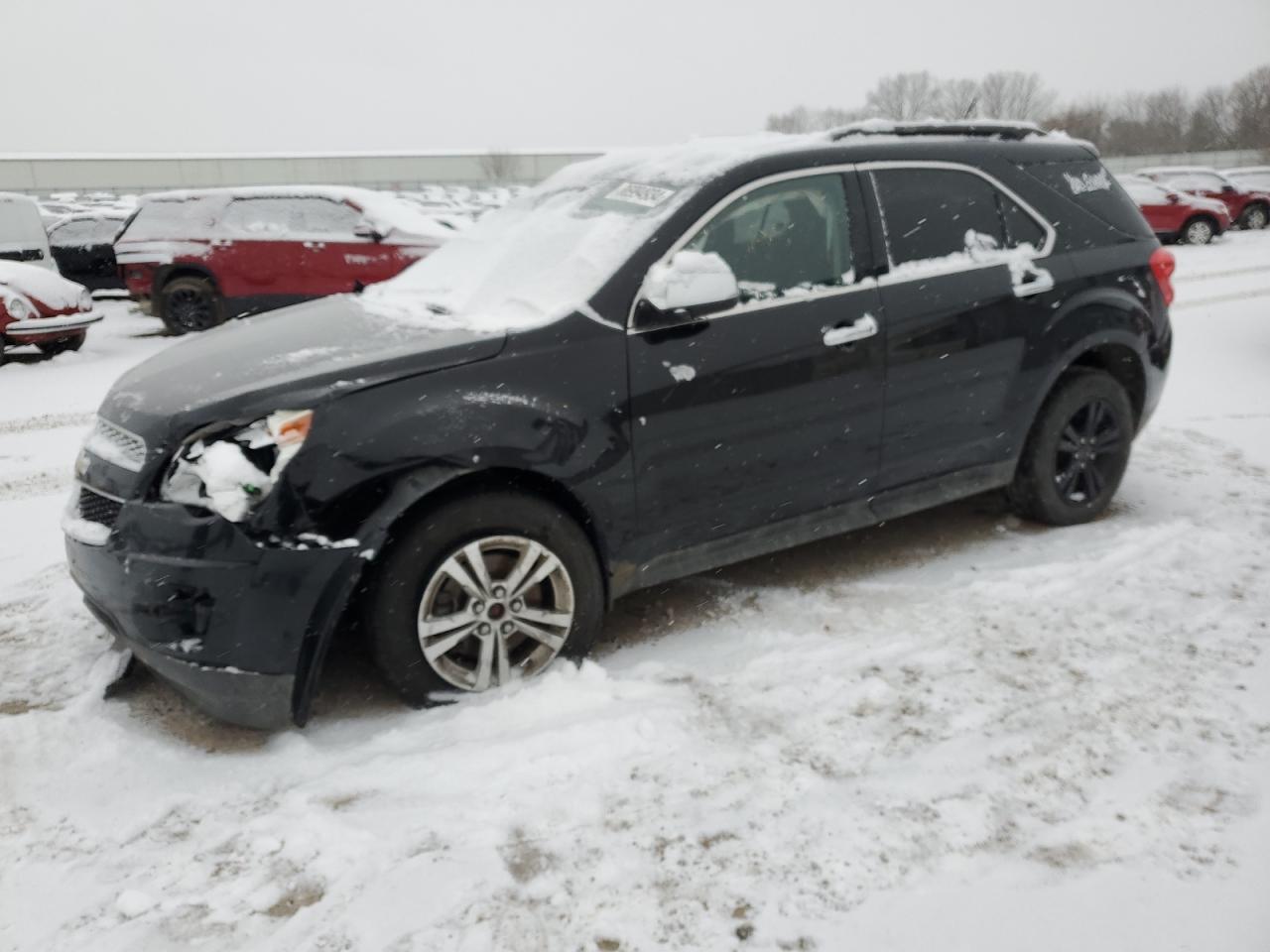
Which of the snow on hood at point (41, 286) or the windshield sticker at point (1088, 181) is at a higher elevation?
the windshield sticker at point (1088, 181)

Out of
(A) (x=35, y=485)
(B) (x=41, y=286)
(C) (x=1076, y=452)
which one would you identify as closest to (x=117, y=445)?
(A) (x=35, y=485)

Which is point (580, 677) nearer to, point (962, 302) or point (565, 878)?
point (565, 878)

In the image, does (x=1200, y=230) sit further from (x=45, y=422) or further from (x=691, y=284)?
(x=45, y=422)

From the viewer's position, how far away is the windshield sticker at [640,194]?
3.33 m

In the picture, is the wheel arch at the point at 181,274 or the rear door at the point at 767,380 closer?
the rear door at the point at 767,380

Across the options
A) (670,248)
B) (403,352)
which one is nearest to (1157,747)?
(670,248)

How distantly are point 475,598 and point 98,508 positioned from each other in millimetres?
1180

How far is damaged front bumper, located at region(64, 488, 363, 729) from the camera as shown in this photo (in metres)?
2.62

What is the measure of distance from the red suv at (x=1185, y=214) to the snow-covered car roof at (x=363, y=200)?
14589 millimetres

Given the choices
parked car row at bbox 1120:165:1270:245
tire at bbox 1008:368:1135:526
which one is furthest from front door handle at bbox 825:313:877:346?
parked car row at bbox 1120:165:1270:245

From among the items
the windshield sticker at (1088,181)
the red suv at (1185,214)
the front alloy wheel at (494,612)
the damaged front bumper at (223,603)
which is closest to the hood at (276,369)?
the damaged front bumper at (223,603)

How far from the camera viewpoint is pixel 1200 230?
62.0ft

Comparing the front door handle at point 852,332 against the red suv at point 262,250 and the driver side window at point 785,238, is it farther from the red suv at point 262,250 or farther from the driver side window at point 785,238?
the red suv at point 262,250

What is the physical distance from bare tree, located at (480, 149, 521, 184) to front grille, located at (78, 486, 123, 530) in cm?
5615
